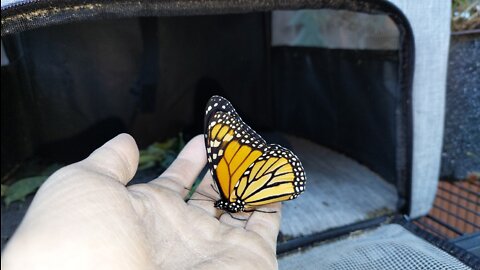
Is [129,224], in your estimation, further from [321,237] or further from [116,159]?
[321,237]

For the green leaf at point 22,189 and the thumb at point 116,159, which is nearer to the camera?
the thumb at point 116,159

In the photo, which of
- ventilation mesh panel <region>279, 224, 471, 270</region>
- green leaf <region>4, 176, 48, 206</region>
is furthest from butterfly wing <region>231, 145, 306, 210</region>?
green leaf <region>4, 176, 48, 206</region>

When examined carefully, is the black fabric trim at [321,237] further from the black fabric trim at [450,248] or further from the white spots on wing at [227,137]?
the white spots on wing at [227,137]

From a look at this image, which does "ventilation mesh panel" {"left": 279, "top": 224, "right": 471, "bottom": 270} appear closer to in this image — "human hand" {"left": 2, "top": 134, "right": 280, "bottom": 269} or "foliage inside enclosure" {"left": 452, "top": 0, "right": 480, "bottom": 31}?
"human hand" {"left": 2, "top": 134, "right": 280, "bottom": 269}

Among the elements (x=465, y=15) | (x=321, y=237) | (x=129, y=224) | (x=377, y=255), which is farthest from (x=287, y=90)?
(x=129, y=224)

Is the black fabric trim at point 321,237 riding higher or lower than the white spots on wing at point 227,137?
lower

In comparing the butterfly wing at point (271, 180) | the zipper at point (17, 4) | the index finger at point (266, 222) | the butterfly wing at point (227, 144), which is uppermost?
the zipper at point (17, 4)

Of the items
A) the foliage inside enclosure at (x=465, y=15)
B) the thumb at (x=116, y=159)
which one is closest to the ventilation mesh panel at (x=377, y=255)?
the thumb at (x=116, y=159)
